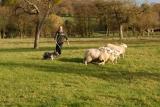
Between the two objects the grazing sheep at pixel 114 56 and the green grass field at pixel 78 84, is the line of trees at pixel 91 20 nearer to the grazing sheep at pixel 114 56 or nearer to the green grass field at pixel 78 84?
the grazing sheep at pixel 114 56

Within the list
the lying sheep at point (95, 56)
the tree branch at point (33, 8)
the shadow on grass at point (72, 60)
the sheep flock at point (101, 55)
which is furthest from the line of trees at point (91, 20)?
the lying sheep at point (95, 56)

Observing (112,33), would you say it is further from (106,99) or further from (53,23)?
(106,99)

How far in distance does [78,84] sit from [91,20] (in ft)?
317

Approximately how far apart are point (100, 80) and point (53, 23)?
3500 inches

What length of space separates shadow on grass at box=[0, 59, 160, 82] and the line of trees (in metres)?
57.3

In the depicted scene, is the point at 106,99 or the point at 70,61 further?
the point at 70,61

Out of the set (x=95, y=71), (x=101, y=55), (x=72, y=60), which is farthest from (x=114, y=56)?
(x=95, y=71)

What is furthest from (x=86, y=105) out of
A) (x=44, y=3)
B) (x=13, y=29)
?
(x=13, y=29)

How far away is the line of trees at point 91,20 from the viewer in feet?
271

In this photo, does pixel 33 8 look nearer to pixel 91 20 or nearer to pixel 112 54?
pixel 112 54

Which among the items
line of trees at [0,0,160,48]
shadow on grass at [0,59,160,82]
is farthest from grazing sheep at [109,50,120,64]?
line of trees at [0,0,160,48]

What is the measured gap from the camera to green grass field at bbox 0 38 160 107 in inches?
573

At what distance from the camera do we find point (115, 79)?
18844 mm

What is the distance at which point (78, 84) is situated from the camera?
17.4 meters
